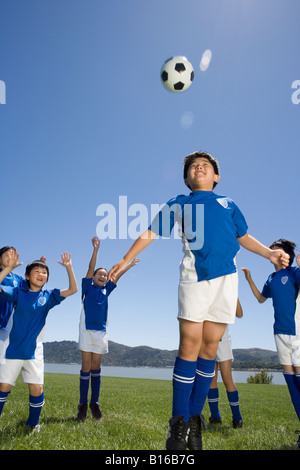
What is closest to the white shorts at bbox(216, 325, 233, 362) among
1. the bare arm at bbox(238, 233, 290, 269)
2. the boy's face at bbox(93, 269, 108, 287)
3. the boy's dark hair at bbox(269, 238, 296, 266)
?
the boy's dark hair at bbox(269, 238, 296, 266)

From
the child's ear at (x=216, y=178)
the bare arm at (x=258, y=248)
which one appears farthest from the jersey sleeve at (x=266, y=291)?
the child's ear at (x=216, y=178)

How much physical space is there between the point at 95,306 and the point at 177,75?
483 cm

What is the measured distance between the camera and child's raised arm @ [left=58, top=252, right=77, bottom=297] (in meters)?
4.73

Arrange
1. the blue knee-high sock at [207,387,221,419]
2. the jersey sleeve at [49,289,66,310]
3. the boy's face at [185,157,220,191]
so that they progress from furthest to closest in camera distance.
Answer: the blue knee-high sock at [207,387,221,419]
the jersey sleeve at [49,289,66,310]
the boy's face at [185,157,220,191]

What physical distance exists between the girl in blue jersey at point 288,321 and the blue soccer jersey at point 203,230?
1.75m

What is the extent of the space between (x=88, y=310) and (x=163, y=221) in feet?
11.2

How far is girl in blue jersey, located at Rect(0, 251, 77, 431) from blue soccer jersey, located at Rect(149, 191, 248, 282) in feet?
6.39

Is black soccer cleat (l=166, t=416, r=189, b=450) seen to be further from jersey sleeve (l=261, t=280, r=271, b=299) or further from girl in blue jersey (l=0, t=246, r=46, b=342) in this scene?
girl in blue jersey (l=0, t=246, r=46, b=342)

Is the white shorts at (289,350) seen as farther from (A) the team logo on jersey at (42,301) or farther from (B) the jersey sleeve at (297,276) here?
(A) the team logo on jersey at (42,301)

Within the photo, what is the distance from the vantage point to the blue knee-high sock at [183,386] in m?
2.90

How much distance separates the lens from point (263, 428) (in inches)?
198

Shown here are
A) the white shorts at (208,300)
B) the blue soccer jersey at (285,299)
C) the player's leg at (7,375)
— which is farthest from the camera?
the blue soccer jersey at (285,299)
